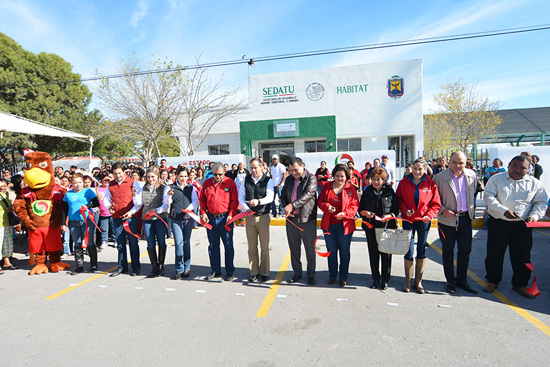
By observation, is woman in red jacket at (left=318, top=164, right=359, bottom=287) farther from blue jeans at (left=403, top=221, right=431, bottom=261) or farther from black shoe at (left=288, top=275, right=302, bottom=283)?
blue jeans at (left=403, top=221, right=431, bottom=261)

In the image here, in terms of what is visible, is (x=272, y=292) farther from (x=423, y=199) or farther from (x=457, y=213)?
(x=457, y=213)

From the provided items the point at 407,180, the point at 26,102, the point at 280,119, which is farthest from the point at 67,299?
the point at 26,102

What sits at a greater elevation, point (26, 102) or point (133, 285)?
point (26, 102)

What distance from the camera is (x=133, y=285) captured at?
4.87 meters

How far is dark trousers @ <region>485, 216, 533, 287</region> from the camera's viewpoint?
13.6 feet

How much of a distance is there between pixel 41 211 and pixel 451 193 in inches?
264

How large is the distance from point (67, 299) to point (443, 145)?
34.7m

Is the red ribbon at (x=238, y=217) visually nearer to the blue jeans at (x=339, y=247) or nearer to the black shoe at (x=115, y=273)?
the blue jeans at (x=339, y=247)

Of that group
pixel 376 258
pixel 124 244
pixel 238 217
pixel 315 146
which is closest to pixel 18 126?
pixel 124 244

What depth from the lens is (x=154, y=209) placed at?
202 inches

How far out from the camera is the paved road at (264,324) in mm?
2945

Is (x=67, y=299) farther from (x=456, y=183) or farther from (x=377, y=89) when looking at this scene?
(x=377, y=89)

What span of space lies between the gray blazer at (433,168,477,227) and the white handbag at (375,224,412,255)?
0.68 m

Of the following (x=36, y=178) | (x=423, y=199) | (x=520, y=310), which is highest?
(x=36, y=178)
